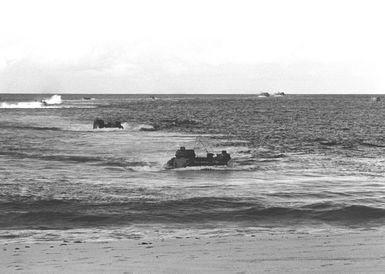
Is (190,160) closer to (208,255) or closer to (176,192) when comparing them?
(176,192)

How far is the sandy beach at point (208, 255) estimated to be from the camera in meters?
11.1

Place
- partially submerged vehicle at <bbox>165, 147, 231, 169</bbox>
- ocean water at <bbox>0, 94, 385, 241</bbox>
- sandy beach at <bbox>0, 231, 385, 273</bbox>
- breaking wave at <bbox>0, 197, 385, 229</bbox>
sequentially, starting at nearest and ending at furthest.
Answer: sandy beach at <bbox>0, 231, 385, 273</bbox>, ocean water at <bbox>0, 94, 385, 241</bbox>, breaking wave at <bbox>0, 197, 385, 229</bbox>, partially submerged vehicle at <bbox>165, 147, 231, 169</bbox>

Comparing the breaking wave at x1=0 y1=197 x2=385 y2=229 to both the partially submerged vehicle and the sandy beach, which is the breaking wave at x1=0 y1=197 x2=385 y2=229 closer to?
the sandy beach

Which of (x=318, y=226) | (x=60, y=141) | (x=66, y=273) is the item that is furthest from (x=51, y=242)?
(x=60, y=141)

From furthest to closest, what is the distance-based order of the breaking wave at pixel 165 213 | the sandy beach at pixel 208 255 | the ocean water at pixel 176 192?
the breaking wave at pixel 165 213, the ocean water at pixel 176 192, the sandy beach at pixel 208 255

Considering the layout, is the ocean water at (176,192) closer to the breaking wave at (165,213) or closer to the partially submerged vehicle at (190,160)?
the breaking wave at (165,213)

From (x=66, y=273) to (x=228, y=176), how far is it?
16.5 m

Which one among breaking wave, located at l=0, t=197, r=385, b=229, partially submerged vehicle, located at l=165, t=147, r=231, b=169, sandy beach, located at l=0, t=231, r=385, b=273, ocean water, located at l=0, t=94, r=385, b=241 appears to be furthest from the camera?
partially submerged vehicle, located at l=165, t=147, r=231, b=169

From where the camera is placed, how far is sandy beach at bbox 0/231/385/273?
36.5 feet

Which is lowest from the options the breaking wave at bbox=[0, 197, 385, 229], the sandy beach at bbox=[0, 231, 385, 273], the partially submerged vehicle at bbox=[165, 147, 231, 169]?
the breaking wave at bbox=[0, 197, 385, 229]

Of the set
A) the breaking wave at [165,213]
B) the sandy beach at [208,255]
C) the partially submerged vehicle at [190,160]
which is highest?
the partially submerged vehicle at [190,160]

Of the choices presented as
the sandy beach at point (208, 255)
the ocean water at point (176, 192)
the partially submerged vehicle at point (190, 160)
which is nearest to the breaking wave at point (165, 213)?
the ocean water at point (176, 192)

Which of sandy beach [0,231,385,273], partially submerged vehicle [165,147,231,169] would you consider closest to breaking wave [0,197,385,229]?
sandy beach [0,231,385,273]

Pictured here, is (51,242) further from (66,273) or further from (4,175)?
(4,175)
